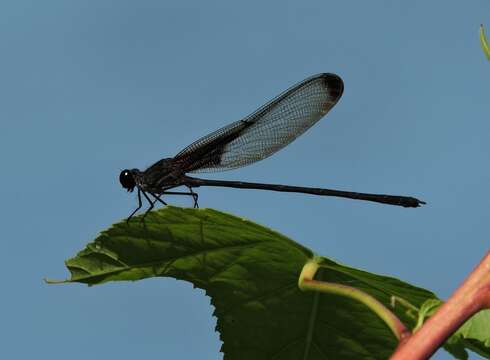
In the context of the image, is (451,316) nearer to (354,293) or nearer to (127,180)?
(354,293)

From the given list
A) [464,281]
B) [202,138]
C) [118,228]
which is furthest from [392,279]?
[202,138]

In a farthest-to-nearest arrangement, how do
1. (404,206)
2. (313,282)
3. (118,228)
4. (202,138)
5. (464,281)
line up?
(202,138)
(404,206)
(118,228)
(313,282)
(464,281)

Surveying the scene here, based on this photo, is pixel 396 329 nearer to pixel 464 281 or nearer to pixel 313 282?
pixel 464 281

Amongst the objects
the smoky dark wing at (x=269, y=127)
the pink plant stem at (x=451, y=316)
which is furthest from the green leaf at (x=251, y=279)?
the smoky dark wing at (x=269, y=127)

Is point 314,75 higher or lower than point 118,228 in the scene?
higher

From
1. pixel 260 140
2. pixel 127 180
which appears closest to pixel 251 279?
pixel 127 180

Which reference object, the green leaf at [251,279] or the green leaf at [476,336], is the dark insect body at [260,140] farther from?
the green leaf at [476,336]
